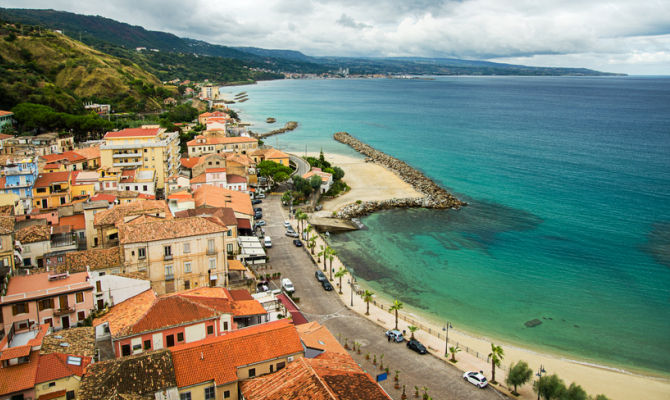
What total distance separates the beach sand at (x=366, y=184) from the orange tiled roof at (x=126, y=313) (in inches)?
1276

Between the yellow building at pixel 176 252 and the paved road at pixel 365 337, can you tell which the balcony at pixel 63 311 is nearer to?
the yellow building at pixel 176 252

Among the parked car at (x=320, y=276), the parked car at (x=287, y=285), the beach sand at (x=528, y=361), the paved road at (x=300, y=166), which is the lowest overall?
the beach sand at (x=528, y=361)

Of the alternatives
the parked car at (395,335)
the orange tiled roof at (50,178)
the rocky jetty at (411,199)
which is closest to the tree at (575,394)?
the parked car at (395,335)

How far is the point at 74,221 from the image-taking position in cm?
3503

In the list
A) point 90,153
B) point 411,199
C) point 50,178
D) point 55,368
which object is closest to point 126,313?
point 55,368

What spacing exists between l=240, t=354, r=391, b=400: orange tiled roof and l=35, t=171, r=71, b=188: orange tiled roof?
3331cm

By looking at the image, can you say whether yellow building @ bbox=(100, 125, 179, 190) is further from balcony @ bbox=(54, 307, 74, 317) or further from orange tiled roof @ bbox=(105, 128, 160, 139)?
balcony @ bbox=(54, 307, 74, 317)

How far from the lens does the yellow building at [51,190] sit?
1601 inches

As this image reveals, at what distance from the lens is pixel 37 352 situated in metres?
17.6

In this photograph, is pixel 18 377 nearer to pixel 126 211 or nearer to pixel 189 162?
pixel 126 211

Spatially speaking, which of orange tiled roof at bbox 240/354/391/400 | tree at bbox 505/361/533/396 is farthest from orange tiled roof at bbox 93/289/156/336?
tree at bbox 505/361/533/396

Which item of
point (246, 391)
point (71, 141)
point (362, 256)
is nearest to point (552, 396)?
point (246, 391)

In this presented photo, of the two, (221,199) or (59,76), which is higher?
(59,76)

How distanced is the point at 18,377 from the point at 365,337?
19.1 meters
